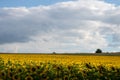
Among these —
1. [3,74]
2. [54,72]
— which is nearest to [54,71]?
[54,72]

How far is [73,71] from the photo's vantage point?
2688 centimetres

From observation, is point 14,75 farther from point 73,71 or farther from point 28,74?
point 73,71

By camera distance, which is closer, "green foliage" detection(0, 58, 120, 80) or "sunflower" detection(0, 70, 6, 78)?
"sunflower" detection(0, 70, 6, 78)

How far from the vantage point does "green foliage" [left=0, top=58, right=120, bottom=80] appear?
25609 mm

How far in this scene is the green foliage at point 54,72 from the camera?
84.0 ft

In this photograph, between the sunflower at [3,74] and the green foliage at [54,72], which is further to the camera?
the green foliage at [54,72]

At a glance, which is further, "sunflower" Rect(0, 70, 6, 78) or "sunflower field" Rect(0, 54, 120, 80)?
"sunflower field" Rect(0, 54, 120, 80)

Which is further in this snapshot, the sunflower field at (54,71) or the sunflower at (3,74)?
the sunflower field at (54,71)

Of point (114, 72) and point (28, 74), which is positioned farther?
point (114, 72)

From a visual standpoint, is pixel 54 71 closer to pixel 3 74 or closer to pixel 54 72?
pixel 54 72

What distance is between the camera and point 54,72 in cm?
2614

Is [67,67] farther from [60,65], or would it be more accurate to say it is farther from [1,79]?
[1,79]

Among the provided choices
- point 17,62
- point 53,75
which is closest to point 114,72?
point 53,75

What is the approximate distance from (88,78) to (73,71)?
100 cm
